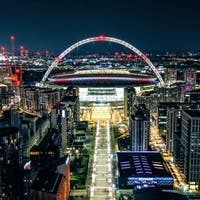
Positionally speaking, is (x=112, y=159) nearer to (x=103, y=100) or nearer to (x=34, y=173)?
(x=34, y=173)

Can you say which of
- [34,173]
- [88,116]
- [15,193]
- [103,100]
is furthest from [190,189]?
[103,100]

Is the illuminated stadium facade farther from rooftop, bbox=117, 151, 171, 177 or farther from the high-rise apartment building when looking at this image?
rooftop, bbox=117, 151, 171, 177

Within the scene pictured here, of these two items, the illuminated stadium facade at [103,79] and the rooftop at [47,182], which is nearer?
the rooftop at [47,182]

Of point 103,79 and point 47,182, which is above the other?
point 103,79

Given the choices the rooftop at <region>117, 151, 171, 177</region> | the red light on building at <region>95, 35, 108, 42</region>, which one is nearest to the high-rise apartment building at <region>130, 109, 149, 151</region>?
the rooftop at <region>117, 151, 171, 177</region>

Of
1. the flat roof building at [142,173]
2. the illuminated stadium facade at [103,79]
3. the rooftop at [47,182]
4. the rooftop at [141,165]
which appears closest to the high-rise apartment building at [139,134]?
the rooftop at [141,165]

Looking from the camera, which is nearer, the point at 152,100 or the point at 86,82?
the point at 152,100

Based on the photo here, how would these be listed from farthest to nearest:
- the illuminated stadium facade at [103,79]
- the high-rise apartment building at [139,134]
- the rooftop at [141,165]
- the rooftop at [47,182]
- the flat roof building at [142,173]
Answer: the illuminated stadium facade at [103,79]
the high-rise apartment building at [139,134]
the rooftop at [141,165]
the flat roof building at [142,173]
the rooftop at [47,182]

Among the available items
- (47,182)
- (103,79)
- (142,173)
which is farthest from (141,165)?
(103,79)

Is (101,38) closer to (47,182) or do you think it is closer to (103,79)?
(103,79)

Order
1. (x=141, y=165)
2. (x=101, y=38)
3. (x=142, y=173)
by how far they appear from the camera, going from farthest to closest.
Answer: (x=101, y=38)
(x=141, y=165)
(x=142, y=173)

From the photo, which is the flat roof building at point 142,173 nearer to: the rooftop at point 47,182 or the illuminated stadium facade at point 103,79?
the rooftop at point 47,182
